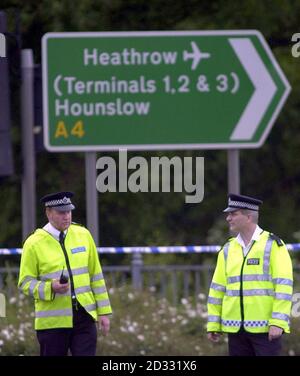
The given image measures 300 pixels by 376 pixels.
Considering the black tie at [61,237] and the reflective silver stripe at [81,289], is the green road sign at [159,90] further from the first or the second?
the reflective silver stripe at [81,289]

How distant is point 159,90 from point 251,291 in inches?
180

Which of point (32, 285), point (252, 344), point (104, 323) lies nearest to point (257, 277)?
point (252, 344)

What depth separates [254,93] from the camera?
565 inches

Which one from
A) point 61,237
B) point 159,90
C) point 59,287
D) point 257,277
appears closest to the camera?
point 257,277

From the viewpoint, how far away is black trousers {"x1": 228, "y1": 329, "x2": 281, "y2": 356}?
10.1m

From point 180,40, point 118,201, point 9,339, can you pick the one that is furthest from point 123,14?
point 9,339

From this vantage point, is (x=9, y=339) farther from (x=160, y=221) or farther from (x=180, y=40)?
(x=160, y=221)

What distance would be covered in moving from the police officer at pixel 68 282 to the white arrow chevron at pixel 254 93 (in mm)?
4129

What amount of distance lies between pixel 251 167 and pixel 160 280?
6632 mm

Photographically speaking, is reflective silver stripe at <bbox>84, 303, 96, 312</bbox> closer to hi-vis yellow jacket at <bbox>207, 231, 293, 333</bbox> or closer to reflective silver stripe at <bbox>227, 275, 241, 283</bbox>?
hi-vis yellow jacket at <bbox>207, 231, 293, 333</bbox>

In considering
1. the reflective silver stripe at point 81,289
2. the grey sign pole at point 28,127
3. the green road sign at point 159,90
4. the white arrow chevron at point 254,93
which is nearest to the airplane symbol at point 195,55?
the green road sign at point 159,90

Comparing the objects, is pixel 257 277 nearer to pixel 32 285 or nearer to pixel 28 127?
pixel 32 285

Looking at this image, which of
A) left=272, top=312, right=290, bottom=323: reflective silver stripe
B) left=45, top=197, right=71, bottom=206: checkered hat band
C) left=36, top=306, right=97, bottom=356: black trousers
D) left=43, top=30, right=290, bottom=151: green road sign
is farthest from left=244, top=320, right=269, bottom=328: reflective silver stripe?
left=43, top=30, right=290, bottom=151: green road sign

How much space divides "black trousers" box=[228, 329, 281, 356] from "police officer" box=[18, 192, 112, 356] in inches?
38.1
